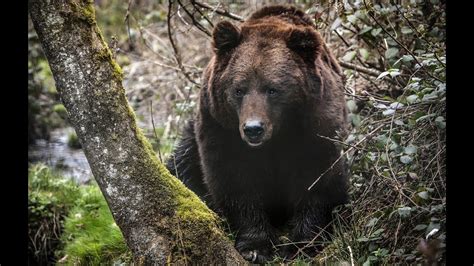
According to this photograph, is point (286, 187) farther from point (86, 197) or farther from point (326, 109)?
point (86, 197)

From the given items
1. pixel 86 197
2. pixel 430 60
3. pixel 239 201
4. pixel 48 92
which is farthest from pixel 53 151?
pixel 430 60

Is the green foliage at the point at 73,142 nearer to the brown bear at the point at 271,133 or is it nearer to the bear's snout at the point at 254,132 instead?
the brown bear at the point at 271,133

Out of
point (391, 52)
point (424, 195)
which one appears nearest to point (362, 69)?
point (391, 52)

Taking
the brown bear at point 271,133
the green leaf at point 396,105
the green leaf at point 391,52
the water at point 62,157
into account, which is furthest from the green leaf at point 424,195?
the water at point 62,157

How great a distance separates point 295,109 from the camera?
5805 mm

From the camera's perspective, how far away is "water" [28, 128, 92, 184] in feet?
31.3

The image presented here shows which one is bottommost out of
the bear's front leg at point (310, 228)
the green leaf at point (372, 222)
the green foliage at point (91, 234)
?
the green foliage at point (91, 234)

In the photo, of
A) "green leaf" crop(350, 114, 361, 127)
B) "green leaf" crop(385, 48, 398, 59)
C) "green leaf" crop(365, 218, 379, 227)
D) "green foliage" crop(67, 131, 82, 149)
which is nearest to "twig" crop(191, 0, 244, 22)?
"green leaf" crop(350, 114, 361, 127)

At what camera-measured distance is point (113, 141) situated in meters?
4.89

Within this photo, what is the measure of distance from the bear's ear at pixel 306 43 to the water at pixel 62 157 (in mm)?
4255

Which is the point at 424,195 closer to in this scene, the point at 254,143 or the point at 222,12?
the point at 254,143

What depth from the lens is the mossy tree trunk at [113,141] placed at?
477 cm
